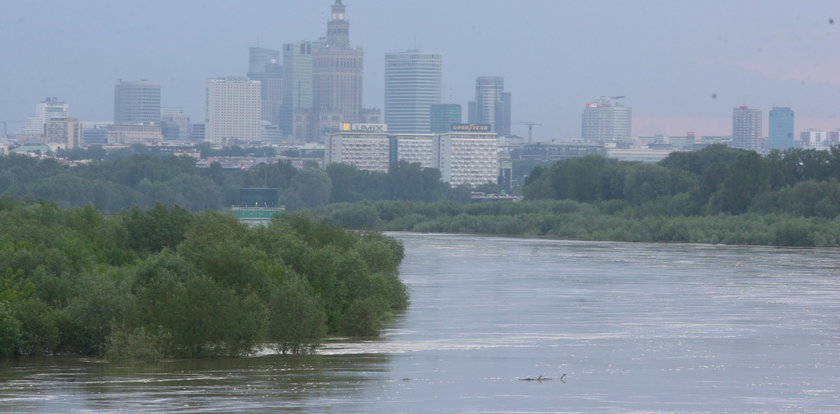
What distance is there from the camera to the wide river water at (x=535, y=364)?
34.7m

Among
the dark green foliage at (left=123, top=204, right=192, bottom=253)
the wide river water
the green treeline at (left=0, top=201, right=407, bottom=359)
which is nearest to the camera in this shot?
the wide river water

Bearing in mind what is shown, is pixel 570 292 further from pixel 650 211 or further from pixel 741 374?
pixel 650 211

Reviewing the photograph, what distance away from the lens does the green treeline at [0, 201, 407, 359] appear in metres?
40.6

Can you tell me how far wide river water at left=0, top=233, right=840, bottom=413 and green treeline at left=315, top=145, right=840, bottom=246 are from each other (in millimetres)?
47517

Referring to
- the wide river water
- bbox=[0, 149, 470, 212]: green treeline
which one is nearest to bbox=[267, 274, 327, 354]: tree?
the wide river water

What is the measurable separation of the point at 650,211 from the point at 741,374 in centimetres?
9652

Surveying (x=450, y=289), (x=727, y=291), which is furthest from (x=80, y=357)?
(x=727, y=291)

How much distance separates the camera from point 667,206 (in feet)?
443

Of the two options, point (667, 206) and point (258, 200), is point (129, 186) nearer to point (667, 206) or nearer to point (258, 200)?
point (258, 200)

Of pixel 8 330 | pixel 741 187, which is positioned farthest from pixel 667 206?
pixel 8 330

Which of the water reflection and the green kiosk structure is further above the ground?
the green kiosk structure

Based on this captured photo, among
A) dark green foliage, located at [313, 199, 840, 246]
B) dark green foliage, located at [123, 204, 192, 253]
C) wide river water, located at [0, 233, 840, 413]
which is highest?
dark green foliage, located at [123, 204, 192, 253]

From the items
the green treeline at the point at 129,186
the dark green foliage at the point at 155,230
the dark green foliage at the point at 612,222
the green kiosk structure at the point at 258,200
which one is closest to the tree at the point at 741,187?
the dark green foliage at the point at 612,222

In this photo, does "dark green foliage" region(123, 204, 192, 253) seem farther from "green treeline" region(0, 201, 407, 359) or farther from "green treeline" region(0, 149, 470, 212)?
"green treeline" region(0, 149, 470, 212)
